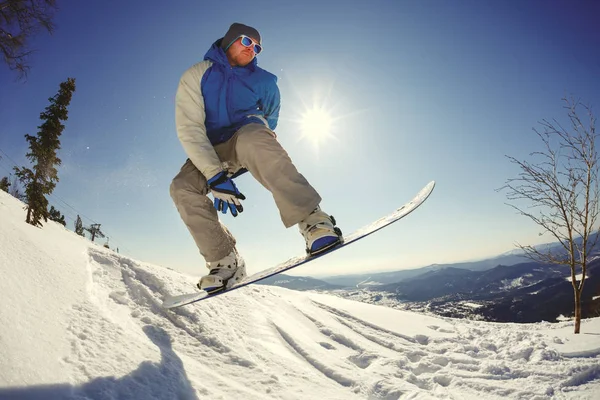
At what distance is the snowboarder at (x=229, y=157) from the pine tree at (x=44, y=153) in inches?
748

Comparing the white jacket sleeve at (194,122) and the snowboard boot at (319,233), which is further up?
the white jacket sleeve at (194,122)

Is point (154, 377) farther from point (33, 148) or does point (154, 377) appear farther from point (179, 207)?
point (33, 148)

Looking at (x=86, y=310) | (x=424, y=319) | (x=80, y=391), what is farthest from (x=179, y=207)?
(x=424, y=319)

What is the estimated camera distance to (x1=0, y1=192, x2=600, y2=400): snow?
135 centimetres

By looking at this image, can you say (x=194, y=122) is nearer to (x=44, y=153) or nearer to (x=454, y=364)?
(x=454, y=364)

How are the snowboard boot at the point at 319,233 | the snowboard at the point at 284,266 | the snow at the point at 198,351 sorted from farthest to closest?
the snowboard at the point at 284,266
the snowboard boot at the point at 319,233
the snow at the point at 198,351

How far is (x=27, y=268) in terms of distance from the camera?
6.36 feet

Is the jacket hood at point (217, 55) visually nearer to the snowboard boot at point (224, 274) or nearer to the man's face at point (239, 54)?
the man's face at point (239, 54)

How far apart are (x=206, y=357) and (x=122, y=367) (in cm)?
68

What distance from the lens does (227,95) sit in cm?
247

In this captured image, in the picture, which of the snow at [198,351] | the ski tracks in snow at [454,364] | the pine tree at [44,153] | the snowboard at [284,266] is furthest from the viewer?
the pine tree at [44,153]

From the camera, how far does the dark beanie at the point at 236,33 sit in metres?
2.52

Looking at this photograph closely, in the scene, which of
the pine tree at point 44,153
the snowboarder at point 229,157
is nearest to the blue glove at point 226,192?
the snowboarder at point 229,157

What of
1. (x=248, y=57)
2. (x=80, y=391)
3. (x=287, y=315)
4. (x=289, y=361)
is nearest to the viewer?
(x=80, y=391)
